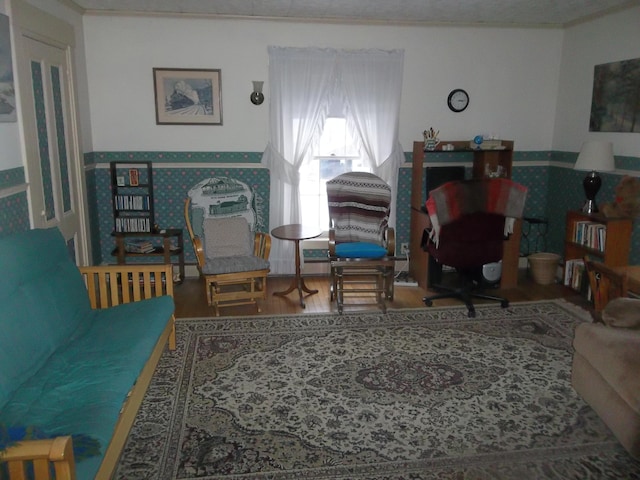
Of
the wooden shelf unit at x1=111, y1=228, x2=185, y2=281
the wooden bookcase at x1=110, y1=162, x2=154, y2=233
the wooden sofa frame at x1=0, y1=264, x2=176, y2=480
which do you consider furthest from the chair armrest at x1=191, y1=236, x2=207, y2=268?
the wooden bookcase at x1=110, y1=162, x2=154, y2=233

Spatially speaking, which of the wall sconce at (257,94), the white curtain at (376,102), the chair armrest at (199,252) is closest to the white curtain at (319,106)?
the white curtain at (376,102)

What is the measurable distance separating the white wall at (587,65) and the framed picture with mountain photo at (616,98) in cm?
6

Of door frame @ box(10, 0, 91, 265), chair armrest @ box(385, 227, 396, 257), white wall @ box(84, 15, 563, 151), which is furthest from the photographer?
white wall @ box(84, 15, 563, 151)

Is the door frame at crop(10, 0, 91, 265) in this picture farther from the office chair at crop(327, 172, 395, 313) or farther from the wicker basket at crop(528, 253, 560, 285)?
the wicker basket at crop(528, 253, 560, 285)

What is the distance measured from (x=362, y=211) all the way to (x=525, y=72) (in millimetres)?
2466

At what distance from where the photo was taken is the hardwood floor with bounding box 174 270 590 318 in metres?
4.73

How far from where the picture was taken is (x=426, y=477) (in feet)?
8.20

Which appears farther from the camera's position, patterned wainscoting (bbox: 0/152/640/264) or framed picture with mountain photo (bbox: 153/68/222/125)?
patterned wainscoting (bbox: 0/152/640/264)

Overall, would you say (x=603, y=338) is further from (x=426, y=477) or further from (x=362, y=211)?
(x=362, y=211)

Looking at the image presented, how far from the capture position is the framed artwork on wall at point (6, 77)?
3320 millimetres

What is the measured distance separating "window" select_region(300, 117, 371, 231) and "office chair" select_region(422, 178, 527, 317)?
4.83 ft

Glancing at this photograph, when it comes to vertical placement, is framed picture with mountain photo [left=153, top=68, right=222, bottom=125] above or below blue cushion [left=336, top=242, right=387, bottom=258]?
above

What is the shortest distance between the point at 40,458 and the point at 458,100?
5135 mm

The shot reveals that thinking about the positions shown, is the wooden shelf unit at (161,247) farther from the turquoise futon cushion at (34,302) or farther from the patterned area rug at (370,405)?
the turquoise futon cushion at (34,302)
